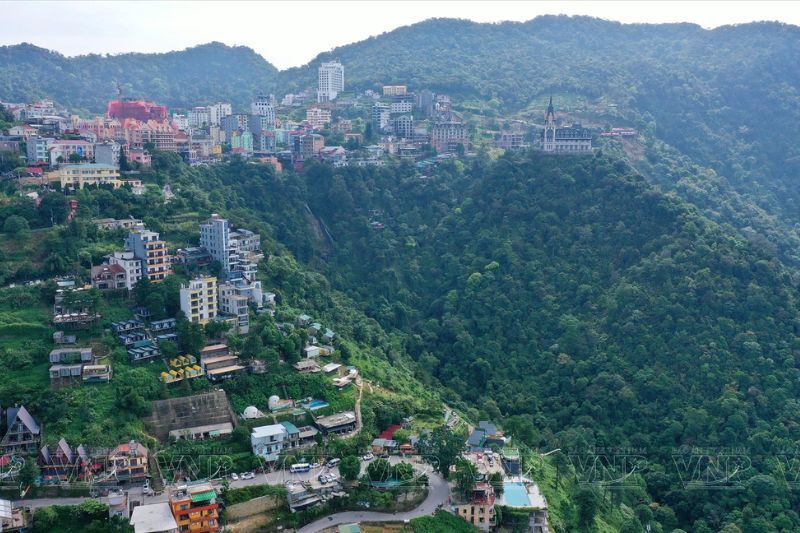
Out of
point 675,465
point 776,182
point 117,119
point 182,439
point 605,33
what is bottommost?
point 675,465

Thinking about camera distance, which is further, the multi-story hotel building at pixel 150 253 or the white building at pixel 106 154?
the white building at pixel 106 154

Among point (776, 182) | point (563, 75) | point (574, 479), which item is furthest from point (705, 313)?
point (563, 75)

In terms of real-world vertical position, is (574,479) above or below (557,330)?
below

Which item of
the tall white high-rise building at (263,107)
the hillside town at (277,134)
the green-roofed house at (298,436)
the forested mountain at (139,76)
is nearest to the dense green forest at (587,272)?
the hillside town at (277,134)

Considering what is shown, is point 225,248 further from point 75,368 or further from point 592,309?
point 592,309

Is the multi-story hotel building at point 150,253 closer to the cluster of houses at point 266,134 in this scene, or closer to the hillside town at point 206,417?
the hillside town at point 206,417

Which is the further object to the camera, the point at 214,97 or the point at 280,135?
the point at 214,97

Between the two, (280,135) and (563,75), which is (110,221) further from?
(563,75)
